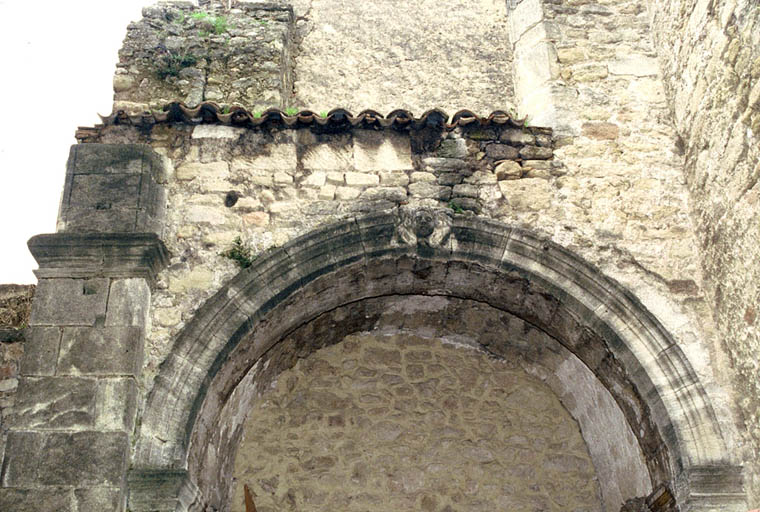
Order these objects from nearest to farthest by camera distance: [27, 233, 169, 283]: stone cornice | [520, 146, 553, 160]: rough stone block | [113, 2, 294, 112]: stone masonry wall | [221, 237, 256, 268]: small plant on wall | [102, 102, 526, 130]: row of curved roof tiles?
[27, 233, 169, 283]: stone cornice < [221, 237, 256, 268]: small plant on wall < [102, 102, 526, 130]: row of curved roof tiles < [520, 146, 553, 160]: rough stone block < [113, 2, 294, 112]: stone masonry wall

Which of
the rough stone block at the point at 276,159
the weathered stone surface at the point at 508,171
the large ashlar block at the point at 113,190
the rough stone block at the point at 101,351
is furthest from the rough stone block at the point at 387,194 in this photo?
the rough stone block at the point at 101,351

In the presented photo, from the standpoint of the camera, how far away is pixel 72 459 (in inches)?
158

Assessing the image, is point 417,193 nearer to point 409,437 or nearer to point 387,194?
point 387,194

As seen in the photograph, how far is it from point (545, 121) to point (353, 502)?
10.3 ft

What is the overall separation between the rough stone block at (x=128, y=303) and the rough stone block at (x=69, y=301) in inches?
2.0

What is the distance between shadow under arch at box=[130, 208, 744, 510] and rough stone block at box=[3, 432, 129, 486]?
13cm

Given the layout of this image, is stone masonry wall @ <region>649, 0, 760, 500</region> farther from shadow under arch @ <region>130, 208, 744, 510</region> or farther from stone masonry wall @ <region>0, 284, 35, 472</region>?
stone masonry wall @ <region>0, 284, 35, 472</region>

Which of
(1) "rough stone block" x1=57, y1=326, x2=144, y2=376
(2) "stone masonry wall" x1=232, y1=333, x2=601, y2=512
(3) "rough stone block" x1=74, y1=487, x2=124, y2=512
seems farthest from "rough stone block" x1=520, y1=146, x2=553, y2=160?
(3) "rough stone block" x1=74, y1=487, x2=124, y2=512

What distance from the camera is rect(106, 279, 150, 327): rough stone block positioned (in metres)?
4.46

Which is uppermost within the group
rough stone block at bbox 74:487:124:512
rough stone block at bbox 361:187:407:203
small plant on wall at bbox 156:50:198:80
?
small plant on wall at bbox 156:50:198:80

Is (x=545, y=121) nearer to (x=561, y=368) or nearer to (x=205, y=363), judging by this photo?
(x=561, y=368)

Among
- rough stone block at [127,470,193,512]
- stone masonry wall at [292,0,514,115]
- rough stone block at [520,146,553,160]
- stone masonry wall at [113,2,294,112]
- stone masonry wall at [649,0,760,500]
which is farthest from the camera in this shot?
stone masonry wall at [292,0,514,115]

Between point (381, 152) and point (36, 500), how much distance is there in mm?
2957

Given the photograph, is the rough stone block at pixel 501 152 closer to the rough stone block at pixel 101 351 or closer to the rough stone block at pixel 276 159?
the rough stone block at pixel 276 159
